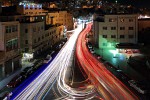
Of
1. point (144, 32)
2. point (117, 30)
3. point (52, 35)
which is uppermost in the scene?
point (117, 30)

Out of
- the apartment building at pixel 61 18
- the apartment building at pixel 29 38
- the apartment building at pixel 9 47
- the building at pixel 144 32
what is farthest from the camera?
the apartment building at pixel 61 18

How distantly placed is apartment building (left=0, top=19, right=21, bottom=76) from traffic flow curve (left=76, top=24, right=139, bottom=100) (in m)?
7.99

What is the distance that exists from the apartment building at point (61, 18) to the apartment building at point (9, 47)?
29.8 m

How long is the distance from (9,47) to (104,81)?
10835mm

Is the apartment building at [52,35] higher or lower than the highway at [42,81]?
higher

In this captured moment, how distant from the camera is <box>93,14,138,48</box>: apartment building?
4116 centimetres

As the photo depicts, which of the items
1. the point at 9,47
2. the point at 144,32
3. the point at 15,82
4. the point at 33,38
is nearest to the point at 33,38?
the point at 33,38

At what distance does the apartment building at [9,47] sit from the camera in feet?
77.1

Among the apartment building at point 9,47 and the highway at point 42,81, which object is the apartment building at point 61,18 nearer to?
the highway at point 42,81

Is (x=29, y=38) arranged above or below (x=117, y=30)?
below

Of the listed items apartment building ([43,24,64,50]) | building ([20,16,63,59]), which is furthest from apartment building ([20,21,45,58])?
apartment building ([43,24,64,50])

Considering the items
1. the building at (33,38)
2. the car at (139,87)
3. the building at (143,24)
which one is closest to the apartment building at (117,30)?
the building at (143,24)

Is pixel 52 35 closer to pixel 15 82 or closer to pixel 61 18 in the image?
pixel 61 18

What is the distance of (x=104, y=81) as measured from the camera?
21.6 metres
